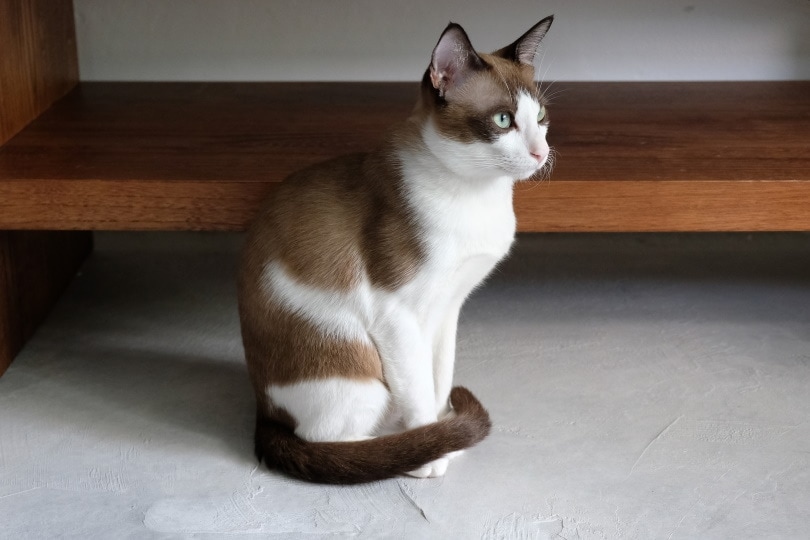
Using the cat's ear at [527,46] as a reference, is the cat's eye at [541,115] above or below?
below

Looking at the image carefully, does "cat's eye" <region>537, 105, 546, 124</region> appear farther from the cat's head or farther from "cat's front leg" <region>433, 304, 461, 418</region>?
"cat's front leg" <region>433, 304, 461, 418</region>

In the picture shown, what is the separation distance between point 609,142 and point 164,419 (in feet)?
2.72

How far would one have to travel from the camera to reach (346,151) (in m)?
1.65

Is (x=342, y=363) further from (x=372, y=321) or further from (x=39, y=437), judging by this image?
(x=39, y=437)

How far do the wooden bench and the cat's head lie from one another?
0.27 metres

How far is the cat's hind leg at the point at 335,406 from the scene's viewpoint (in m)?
1.33

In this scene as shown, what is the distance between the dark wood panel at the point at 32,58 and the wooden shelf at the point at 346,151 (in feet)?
0.12

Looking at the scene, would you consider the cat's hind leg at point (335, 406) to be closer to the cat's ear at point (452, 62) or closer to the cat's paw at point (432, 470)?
the cat's paw at point (432, 470)

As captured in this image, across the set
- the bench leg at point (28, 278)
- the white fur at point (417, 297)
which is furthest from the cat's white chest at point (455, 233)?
the bench leg at point (28, 278)

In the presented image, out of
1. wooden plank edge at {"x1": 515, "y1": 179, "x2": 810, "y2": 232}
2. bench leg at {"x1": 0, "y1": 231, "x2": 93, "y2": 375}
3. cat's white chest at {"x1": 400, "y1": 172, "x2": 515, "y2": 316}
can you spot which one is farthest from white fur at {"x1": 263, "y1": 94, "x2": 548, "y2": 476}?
bench leg at {"x1": 0, "y1": 231, "x2": 93, "y2": 375}

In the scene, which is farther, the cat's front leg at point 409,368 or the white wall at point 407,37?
the white wall at point 407,37

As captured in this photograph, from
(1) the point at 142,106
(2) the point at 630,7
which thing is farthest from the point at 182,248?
(2) the point at 630,7

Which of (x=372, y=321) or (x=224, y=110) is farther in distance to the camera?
(x=224, y=110)

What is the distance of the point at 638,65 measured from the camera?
2.11 metres
